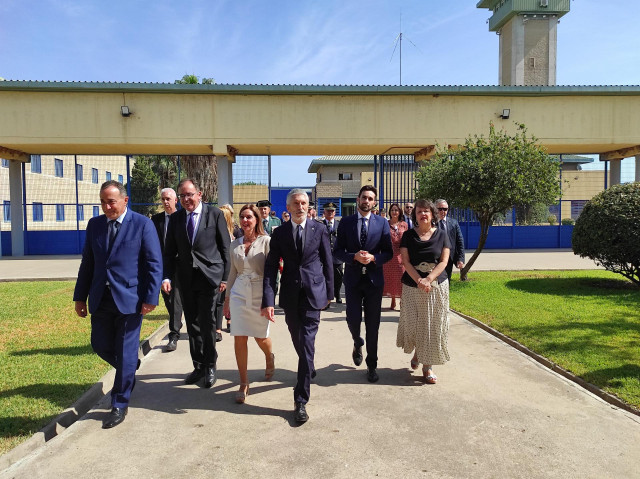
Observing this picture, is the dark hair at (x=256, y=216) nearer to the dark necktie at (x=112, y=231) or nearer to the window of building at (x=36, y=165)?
the dark necktie at (x=112, y=231)

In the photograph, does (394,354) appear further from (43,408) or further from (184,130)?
(184,130)

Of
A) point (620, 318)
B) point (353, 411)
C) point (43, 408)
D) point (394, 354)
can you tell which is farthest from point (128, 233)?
point (620, 318)

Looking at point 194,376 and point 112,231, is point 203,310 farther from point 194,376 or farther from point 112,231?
point 112,231

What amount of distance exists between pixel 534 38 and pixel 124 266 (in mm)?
53380

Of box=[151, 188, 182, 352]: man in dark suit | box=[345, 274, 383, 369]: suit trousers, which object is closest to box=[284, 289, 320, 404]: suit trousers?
box=[345, 274, 383, 369]: suit trousers

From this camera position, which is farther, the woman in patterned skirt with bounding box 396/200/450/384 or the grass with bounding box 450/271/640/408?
the grass with bounding box 450/271/640/408

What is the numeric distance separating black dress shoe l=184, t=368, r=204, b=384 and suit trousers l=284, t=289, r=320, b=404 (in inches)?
55.6

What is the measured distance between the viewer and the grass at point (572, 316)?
17.0ft

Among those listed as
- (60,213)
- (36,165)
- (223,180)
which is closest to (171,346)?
(223,180)

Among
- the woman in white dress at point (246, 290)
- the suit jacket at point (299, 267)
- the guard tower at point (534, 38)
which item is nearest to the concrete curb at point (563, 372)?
the suit jacket at point (299, 267)

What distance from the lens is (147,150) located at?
20.0 metres

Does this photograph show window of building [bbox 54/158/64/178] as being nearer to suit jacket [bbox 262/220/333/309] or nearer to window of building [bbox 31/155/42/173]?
window of building [bbox 31/155/42/173]

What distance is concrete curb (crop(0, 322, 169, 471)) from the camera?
3391 millimetres

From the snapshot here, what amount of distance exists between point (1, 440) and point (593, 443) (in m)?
4.46
